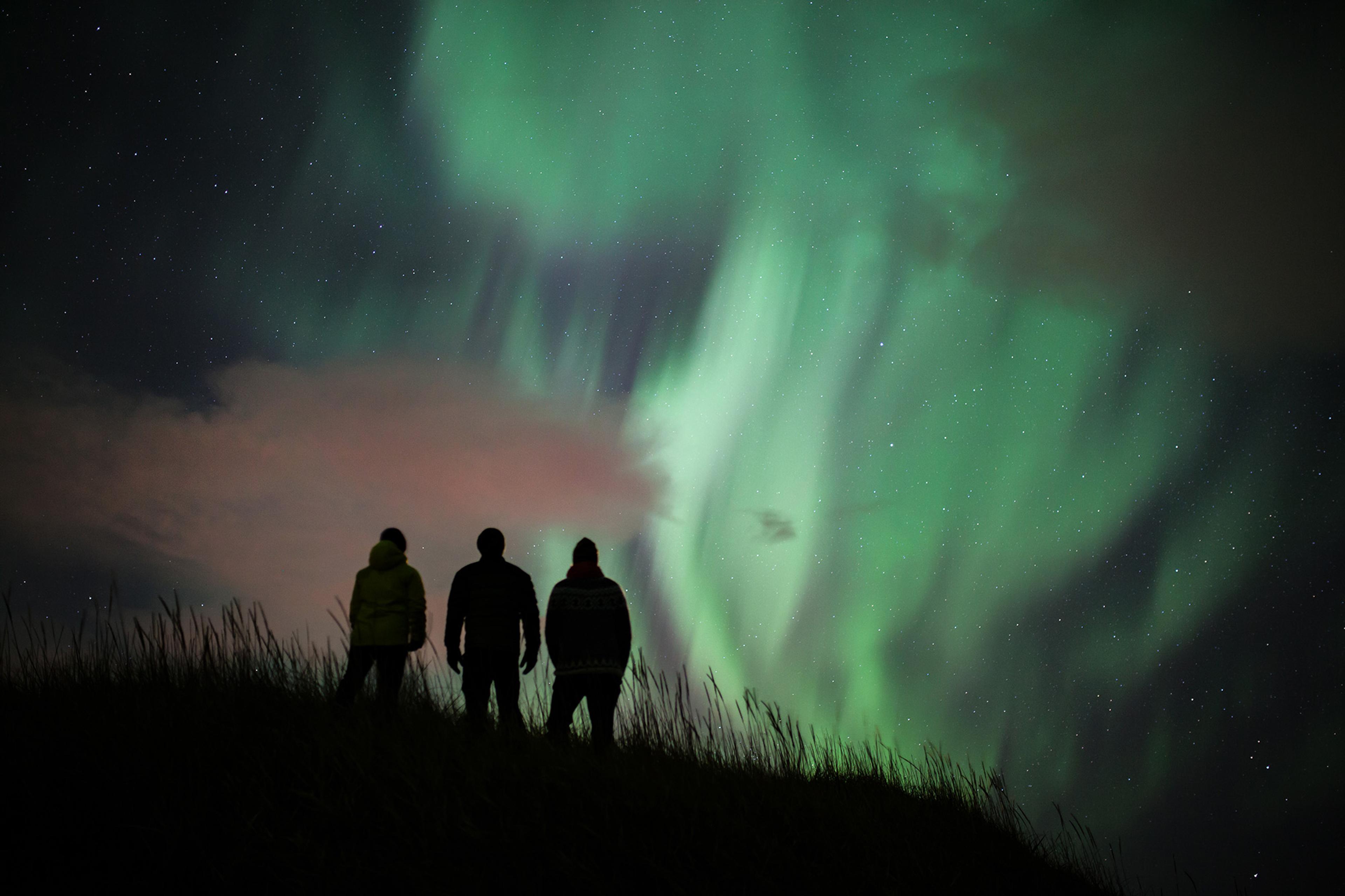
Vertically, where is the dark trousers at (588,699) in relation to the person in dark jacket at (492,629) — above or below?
below

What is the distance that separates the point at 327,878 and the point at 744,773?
A: 392 centimetres

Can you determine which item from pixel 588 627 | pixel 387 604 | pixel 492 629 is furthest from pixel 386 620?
pixel 588 627

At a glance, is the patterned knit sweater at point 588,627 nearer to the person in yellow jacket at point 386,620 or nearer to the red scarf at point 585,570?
the red scarf at point 585,570

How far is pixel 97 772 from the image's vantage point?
5910 millimetres

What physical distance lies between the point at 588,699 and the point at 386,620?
7.20 feet

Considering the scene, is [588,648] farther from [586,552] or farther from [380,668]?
[380,668]

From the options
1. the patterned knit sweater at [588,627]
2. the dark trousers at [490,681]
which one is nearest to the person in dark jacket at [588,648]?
the patterned knit sweater at [588,627]

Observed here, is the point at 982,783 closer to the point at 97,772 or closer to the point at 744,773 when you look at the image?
the point at 744,773

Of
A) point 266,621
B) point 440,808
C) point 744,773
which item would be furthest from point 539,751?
point 266,621

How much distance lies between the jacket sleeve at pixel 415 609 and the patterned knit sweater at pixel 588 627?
126cm

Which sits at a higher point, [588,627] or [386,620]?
[386,620]

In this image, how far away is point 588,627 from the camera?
27.9 ft

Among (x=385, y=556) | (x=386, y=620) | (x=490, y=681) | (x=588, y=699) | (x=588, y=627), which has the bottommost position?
(x=588, y=699)

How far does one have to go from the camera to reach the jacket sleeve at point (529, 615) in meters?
8.73
